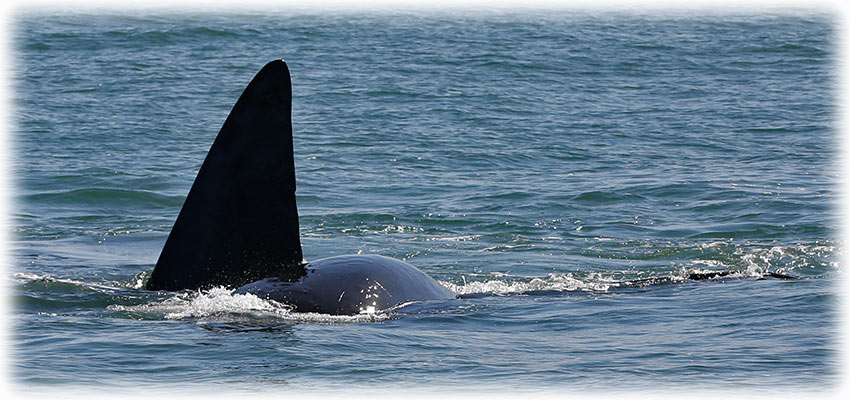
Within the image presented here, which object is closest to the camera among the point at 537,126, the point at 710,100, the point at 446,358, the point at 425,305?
the point at 446,358

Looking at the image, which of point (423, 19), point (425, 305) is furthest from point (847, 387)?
point (423, 19)

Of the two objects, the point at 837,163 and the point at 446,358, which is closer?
the point at 446,358

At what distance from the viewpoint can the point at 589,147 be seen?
78.0ft

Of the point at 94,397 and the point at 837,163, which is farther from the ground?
the point at 94,397

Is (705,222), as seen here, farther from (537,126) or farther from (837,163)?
(537,126)

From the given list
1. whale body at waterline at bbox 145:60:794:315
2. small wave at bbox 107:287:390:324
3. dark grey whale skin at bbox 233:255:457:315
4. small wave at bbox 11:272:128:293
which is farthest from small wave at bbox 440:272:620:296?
small wave at bbox 11:272:128:293

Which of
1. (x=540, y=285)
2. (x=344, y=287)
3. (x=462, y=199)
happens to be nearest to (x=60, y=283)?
(x=344, y=287)

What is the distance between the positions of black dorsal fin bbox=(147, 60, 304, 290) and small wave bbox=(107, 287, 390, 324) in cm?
13

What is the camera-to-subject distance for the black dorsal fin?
9.09m

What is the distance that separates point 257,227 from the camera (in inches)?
365

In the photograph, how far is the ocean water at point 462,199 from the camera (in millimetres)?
8242

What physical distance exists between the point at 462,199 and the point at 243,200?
9.68 meters

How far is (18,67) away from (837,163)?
74.4 ft

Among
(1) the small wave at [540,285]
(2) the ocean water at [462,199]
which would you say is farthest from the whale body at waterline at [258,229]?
(1) the small wave at [540,285]
